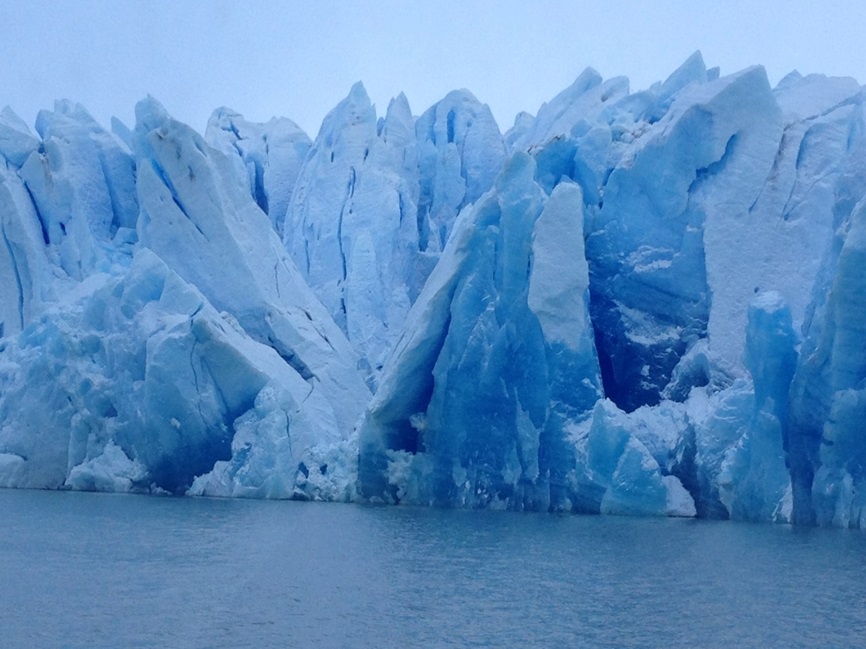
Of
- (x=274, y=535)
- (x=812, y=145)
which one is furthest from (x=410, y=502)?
(x=812, y=145)

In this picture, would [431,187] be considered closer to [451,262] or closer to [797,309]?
[451,262]

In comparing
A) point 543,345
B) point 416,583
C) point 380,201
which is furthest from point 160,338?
point 416,583

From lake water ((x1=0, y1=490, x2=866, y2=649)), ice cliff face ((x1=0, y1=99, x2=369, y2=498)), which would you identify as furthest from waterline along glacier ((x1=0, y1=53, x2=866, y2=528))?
lake water ((x1=0, y1=490, x2=866, y2=649))

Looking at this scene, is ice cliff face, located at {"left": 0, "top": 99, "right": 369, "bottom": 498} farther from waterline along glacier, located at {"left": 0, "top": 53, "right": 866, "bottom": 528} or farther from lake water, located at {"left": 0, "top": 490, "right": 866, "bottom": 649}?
lake water, located at {"left": 0, "top": 490, "right": 866, "bottom": 649}

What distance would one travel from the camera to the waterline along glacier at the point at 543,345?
46.3 feet

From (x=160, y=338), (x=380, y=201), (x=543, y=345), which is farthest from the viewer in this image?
(x=380, y=201)

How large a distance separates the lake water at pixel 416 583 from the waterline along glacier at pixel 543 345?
187 cm

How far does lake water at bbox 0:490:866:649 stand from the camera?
22.0ft

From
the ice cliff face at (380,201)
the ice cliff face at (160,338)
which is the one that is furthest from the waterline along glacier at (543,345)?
the ice cliff face at (380,201)

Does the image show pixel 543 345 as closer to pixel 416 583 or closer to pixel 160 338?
pixel 160 338

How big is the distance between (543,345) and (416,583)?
24.8ft

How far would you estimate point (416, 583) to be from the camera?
28.3 ft

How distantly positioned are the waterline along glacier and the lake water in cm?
187

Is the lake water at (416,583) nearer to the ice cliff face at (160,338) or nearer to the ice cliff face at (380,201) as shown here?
the ice cliff face at (160,338)
